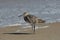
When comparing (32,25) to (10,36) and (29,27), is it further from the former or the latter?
(10,36)

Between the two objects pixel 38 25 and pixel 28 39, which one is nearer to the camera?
pixel 28 39

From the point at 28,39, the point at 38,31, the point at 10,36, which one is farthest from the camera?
the point at 38,31

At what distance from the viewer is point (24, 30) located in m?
6.35

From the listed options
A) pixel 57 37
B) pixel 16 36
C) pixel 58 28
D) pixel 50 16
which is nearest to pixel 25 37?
pixel 16 36

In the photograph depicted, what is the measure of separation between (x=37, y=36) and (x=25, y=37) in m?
0.25

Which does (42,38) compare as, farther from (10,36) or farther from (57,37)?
(10,36)

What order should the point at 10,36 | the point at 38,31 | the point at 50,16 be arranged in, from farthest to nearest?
the point at 50,16 → the point at 38,31 → the point at 10,36

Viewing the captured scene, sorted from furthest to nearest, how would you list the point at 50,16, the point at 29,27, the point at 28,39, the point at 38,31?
1. the point at 50,16
2. the point at 29,27
3. the point at 38,31
4. the point at 28,39

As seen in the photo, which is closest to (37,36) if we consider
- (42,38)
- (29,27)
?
(42,38)

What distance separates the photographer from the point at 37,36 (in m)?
5.41

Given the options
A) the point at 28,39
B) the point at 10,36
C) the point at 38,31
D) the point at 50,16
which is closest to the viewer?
the point at 28,39

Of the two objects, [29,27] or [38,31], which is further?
[29,27]

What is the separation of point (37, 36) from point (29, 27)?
1.30 meters

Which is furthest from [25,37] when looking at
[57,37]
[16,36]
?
[57,37]
